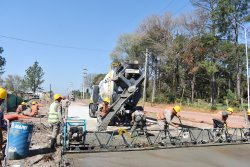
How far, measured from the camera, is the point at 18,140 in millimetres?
9078

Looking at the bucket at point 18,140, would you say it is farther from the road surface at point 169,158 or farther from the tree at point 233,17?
the tree at point 233,17

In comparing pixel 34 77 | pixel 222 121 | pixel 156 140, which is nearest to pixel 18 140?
pixel 156 140

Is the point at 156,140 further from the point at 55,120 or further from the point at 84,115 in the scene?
the point at 84,115

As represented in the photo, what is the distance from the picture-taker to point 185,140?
475 inches

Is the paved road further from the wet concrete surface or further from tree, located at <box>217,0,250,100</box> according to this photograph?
tree, located at <box>217,0,250,100</box>

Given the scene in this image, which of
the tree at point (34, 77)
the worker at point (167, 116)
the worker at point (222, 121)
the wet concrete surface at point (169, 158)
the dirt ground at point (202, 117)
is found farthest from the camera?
the tree at point (34, 77)

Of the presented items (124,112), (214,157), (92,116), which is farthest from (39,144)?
(92,116)

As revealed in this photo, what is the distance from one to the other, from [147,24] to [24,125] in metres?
44.7

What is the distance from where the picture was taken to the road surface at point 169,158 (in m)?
8.73

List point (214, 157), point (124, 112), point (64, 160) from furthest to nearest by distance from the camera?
point (124, 112), point (214, 157), point (64, 160)

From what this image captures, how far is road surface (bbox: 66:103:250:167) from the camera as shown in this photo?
873 centimetres

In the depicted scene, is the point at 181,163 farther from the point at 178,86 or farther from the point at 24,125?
the point at 178,86

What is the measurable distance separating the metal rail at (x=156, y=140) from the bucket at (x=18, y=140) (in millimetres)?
1152

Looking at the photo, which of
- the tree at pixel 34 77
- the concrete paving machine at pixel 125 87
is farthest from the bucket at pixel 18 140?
the tree at pixel 34 77
